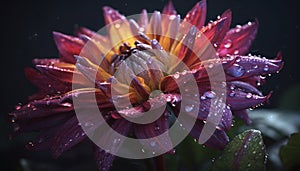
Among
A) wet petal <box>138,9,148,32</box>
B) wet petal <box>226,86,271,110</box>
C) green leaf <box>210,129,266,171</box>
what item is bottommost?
green leaf <box>210,129,266,171</box>

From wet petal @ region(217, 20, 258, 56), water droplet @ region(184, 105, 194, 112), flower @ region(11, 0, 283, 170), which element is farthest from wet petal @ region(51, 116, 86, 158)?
wet petal @ region(217, 20, 258, 56)

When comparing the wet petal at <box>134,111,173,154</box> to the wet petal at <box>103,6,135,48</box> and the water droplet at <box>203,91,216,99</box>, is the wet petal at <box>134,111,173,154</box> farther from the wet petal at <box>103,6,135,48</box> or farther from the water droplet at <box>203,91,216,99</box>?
the wet petal at <box>103,6,135,48</box>

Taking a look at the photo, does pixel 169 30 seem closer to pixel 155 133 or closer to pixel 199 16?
pixel 199 16

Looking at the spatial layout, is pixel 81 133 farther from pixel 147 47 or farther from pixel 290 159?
pixel 290 159

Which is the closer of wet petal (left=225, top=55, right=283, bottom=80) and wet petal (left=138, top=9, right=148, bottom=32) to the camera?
wet petal (left=225, top=55, right=283, bottom=80)

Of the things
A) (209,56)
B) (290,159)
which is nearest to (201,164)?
(290,159)

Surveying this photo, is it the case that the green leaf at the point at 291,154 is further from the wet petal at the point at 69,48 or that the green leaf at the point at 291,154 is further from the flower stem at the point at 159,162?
the wet petal at the point at 69,48

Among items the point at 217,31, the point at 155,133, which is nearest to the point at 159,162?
the point at 155,133
